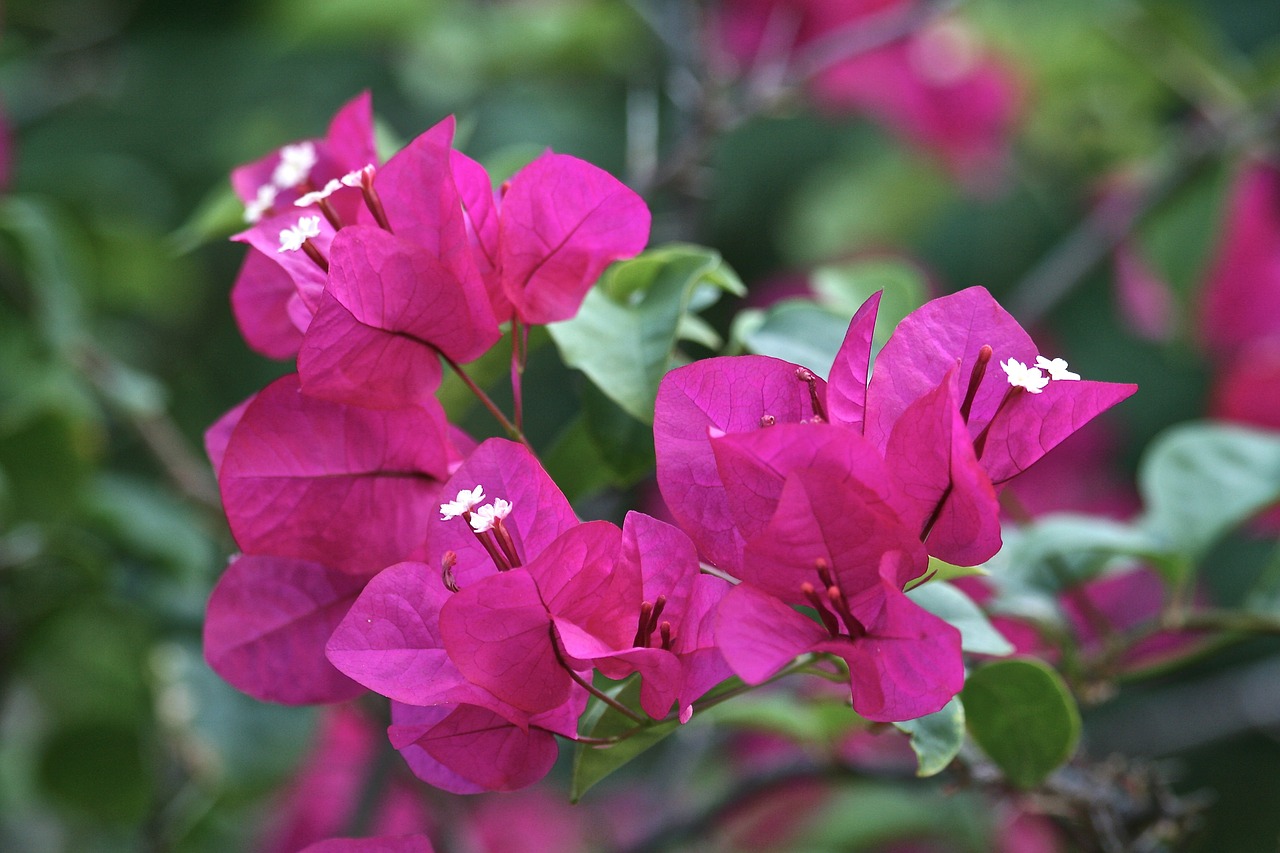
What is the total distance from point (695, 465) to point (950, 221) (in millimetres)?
1122

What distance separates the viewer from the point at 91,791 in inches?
35.5

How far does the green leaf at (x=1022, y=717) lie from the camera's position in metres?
0.44

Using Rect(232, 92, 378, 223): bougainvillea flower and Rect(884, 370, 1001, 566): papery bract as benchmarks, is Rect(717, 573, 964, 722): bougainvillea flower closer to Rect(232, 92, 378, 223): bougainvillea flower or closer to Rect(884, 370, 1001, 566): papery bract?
Rect(884, 370, 1001, 566): papery bract

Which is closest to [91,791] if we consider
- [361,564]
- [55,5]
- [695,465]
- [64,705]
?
[64,705]

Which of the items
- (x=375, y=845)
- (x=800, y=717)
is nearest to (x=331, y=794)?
(x=800, y=717)

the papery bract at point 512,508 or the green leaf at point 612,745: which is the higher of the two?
the papery bract at point 512,508

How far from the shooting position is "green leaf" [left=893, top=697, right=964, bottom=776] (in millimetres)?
390

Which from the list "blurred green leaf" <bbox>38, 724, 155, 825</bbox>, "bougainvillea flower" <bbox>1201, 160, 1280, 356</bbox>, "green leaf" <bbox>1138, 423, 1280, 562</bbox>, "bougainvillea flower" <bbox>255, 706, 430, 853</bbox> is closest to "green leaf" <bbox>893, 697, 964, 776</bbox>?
"green leaf" <bbox>1138, 423, 1280, 562</bbox>

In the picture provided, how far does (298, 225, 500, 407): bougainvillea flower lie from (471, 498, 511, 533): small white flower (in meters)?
0.07

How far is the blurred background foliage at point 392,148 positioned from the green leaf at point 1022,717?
151 millimetres

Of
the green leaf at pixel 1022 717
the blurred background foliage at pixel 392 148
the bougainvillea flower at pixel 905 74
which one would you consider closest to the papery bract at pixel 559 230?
the blurred background foliage at pixel 392 148

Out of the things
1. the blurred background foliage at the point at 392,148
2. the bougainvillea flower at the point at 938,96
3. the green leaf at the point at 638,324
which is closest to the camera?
the green leaf at the point at 638,324

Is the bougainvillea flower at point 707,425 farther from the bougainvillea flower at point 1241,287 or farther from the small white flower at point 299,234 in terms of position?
the bougainvillea flower at point 1241,287

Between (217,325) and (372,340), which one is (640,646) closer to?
(372,340)
